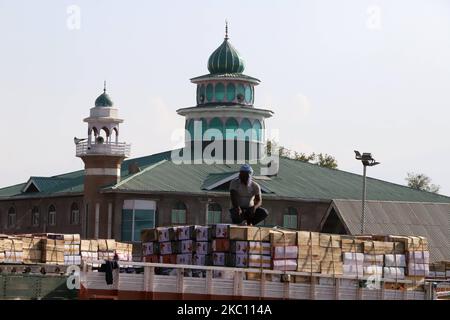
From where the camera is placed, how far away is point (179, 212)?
81.2m

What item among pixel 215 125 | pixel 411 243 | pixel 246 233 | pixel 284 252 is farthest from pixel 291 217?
pixel 246 233

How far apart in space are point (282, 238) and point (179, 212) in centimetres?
4971

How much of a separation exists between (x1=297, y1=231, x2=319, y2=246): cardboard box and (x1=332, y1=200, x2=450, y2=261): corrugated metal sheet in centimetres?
3789

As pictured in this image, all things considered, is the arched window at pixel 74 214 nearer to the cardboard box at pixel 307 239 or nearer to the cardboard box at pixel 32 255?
the cardboard box at pixel 32 255

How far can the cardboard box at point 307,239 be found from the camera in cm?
3209

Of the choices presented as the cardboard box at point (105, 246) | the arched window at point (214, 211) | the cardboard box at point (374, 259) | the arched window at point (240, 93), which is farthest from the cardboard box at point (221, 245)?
the arched window at point (240, 93)

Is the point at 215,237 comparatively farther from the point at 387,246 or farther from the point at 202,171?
the point at 202,171

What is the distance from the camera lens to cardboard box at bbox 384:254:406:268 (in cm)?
3466

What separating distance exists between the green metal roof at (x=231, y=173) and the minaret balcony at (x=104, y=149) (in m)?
1.82

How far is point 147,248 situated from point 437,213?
47.5 metres

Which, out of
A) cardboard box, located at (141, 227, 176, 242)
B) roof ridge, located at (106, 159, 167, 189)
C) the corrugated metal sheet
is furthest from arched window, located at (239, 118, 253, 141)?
cardboard box, located at (141, 227, 176, 242)

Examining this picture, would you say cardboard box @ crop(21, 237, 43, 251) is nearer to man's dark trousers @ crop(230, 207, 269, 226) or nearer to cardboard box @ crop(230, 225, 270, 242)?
man's dark trousers @ crop(230, 207, 269, 226)

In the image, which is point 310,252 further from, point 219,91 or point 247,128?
point 247,128
